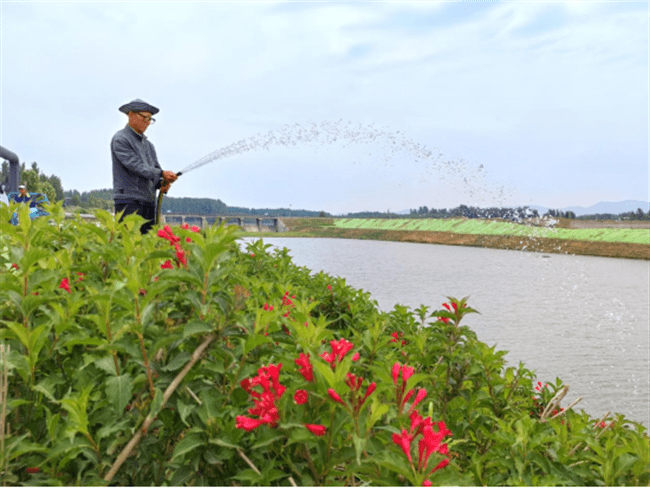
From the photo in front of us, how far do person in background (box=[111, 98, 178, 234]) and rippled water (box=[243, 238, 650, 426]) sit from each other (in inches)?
67.4

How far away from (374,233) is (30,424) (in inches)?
2996

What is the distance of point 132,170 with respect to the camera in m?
5.80

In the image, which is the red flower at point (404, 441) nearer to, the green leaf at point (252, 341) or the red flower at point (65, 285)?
the green leaf at point (252, 341)

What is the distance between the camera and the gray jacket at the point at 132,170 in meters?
5.80

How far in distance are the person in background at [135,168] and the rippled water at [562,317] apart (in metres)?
1.71

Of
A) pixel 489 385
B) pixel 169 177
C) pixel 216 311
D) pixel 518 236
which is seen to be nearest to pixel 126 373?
pixel 216 311

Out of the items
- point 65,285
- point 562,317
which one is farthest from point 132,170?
point 562,317

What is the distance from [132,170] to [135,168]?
79 millimetres

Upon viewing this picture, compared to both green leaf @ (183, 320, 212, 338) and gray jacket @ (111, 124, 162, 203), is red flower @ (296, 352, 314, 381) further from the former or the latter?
gray jacket @ (111, 124, 162, 203)

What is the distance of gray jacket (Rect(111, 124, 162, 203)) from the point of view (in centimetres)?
580

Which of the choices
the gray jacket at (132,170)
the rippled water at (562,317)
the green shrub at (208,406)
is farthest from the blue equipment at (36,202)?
the rippled water at (562,317)

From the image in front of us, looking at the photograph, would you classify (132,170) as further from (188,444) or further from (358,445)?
(358,445)

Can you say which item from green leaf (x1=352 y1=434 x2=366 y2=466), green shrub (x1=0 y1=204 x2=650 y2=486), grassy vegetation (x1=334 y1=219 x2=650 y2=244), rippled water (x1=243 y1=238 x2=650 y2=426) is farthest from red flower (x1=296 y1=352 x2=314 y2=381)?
grassy vegetation (x1=334 y1=219 x2=650 y2=244)

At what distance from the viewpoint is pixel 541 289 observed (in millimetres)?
18875
